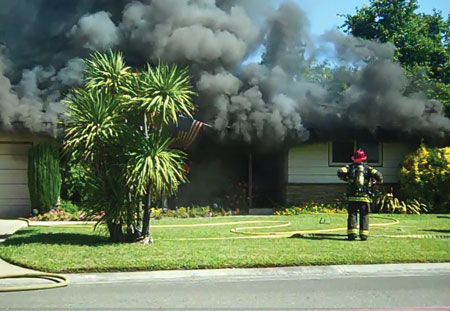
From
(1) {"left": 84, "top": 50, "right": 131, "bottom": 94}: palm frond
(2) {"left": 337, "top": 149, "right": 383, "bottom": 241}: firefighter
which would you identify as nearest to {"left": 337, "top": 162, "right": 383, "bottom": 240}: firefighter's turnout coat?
(2) {"left": 337, "top": 149, "right": 383, "bottom": 241}: firefighter

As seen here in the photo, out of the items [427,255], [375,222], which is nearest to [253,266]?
[427,255]

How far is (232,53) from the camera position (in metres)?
16.8

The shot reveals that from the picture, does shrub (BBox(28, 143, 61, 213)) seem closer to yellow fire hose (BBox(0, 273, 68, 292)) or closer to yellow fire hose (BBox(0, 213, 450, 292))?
yellow fire hose (BBox(0, 213, 450, 292))

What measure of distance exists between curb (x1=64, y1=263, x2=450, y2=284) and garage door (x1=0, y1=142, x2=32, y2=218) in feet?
28.7

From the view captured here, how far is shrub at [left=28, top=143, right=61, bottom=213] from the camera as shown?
14461mm

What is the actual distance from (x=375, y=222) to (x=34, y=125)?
8841 millimetres

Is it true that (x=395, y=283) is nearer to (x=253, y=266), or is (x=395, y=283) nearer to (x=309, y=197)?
(x=253, y=266)

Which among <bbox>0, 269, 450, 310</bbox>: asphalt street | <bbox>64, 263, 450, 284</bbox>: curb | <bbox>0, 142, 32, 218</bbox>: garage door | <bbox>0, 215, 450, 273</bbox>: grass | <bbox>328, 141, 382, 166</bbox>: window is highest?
<bbox>328, 141, 382, 166</bbox>: window

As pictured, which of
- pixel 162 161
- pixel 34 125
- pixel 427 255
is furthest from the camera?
pixel 34 125

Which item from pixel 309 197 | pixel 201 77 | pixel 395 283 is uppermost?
pixel 201 77

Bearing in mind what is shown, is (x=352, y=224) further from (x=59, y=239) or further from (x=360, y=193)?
(x=59, y=239)

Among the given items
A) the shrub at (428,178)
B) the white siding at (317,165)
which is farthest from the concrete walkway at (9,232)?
the shrub at (428,178)

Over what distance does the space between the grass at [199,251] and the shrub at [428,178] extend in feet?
14.6

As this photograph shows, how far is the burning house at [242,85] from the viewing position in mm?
15797
